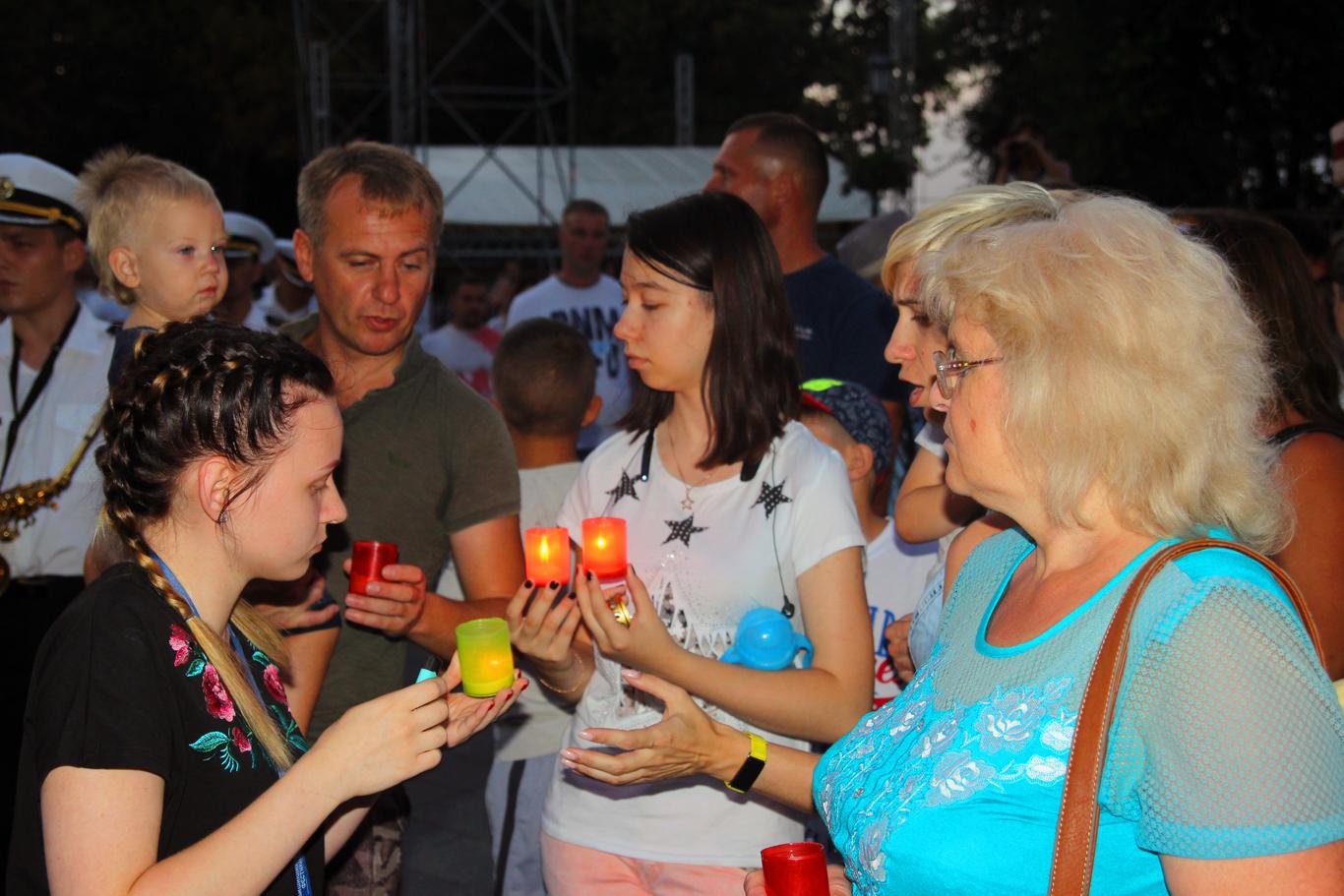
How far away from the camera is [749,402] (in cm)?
307

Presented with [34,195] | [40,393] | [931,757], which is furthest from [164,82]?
[931,757]

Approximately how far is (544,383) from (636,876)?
2159 millimetres

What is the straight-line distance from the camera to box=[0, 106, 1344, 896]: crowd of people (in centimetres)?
171

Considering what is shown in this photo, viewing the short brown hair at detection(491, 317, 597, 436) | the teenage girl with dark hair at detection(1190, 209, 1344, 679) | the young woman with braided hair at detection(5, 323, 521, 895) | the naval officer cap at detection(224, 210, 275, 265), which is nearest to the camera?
the young woman with braided hair at detection(5, 323, 521, 895)

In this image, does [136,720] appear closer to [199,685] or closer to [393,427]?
[199,685]

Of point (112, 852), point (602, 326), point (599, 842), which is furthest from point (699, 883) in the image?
point (602, 326)

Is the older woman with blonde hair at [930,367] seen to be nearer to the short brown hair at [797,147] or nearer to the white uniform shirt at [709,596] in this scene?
the white uniform shirt at [709,596]

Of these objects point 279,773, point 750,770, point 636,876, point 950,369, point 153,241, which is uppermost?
point 153,241

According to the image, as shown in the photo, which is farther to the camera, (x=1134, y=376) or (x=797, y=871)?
(x=797, y=871)

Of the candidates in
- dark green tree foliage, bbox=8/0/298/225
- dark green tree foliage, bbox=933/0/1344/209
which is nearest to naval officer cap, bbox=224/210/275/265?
dark green tree foliage, bbox=933/0/1344/209

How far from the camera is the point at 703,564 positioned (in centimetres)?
296

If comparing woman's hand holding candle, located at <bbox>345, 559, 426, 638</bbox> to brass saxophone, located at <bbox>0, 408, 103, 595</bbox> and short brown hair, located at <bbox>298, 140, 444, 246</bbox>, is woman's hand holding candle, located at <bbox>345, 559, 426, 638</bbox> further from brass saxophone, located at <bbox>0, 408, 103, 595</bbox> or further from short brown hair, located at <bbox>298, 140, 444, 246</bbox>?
brass saxophone, located at <bbox>0, 408, 103, 595</bbox>

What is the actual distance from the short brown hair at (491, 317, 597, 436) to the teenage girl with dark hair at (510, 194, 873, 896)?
1.31 m

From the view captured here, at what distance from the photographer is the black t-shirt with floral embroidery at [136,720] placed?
72.9 inches
